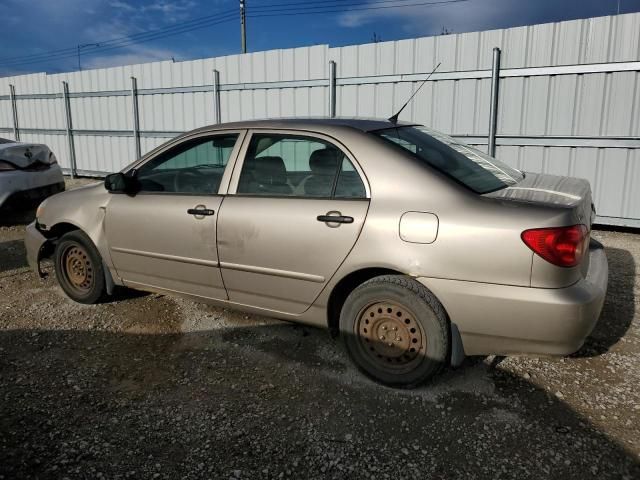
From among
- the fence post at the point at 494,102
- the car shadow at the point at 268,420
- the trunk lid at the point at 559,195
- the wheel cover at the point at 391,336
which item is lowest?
the car shadow at the point at 268,420

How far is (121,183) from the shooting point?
394cm

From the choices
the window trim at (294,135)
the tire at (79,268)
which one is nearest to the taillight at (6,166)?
the tire at (79,268)

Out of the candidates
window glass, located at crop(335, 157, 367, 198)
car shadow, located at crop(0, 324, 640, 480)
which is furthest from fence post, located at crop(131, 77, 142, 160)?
window glass, located at crop(335, 157, 367, 198)

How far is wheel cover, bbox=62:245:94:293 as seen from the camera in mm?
4399

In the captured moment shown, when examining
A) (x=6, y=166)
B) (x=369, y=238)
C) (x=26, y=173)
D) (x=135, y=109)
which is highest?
(x=135, y=109)

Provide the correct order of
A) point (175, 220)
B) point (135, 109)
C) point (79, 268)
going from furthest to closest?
point (135, 109) → point (79, 268) → point (175, 220)

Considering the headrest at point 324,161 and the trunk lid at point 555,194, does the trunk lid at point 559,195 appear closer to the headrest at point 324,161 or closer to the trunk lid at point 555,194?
the trunk lid at point 555,194

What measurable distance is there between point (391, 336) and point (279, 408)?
30.1 inches

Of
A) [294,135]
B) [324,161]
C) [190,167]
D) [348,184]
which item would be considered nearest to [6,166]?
[190,167]

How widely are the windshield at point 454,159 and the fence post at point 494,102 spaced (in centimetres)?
438

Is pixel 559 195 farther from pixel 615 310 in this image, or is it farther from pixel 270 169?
pixel 615 310

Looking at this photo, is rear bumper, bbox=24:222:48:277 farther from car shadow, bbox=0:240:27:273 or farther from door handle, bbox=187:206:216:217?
door handle, bbox=187:206:216:217

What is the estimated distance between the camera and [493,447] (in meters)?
2.56

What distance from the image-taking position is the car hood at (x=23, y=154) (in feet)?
24.6
